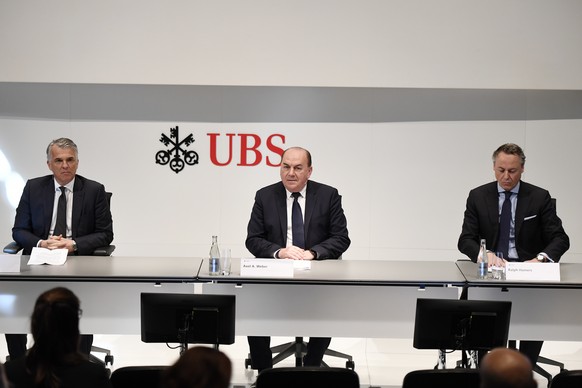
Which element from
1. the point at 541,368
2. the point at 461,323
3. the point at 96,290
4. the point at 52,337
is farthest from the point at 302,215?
Answer: the point at 52,337

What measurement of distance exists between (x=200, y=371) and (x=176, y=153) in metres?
5.32

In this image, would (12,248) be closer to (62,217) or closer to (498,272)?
(62,217)

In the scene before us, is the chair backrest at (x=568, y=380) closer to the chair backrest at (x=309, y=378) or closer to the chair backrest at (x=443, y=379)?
the chair backrest at (x=443, y=379)

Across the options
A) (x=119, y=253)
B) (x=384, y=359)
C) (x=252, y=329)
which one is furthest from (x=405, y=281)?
(x=119, y=253)

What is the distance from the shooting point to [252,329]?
4.25 meters

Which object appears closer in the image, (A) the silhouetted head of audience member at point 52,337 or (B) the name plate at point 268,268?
(A) the silhouetted head of audience member at point 52,337

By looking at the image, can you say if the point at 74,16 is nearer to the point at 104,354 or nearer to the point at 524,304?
the point at 104,354

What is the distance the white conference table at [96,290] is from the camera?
4.17 metres

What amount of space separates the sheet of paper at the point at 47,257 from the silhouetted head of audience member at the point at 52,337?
1909 millimetres

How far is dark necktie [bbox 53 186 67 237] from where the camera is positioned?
5.13 meters

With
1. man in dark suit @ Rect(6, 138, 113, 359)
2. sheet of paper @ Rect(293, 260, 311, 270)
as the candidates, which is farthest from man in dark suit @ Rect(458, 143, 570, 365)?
man in dark suit @ Rect(6, 138, 113, 359)

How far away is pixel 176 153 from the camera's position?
23.8 feet

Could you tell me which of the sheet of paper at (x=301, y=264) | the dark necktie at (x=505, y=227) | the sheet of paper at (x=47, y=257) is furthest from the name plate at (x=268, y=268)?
the dark necktie at (x=505, y=227)

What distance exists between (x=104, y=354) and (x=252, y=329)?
1679mm
